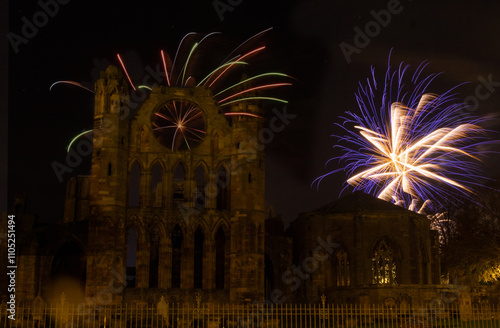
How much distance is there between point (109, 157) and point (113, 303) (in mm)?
8567

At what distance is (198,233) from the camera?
4975cm

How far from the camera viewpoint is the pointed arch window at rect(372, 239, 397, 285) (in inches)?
2125

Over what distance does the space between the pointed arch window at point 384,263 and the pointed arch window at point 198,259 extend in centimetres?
1209

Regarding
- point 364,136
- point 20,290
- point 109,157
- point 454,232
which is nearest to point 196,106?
point 109,157

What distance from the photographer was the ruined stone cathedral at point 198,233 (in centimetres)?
4594

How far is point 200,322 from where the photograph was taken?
38969mm

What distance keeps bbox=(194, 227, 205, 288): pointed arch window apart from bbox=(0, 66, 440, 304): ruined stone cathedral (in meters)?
0.07

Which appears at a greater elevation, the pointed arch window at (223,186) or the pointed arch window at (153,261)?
the pointed arch window at (223,186)

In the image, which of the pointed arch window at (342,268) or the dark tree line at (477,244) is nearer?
the pointed arch window at (342,268)

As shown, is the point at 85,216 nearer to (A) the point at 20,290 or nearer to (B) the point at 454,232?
(A) the point at 20,290

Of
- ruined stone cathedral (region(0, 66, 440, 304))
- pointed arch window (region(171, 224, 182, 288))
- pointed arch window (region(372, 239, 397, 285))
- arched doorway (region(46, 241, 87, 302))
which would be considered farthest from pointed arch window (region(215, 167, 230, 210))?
pointed arch window (region(372, 239, 397, 285))

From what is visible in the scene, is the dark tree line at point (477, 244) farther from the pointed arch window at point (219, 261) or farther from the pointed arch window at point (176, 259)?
the pointed arch window at point (176, 259)

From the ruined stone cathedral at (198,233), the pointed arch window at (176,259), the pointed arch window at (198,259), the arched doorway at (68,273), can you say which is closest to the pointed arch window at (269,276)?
the ruined stone cathedral at (198,233)

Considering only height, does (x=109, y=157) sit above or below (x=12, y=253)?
above
